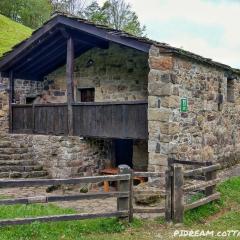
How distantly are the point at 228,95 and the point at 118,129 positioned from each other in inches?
191

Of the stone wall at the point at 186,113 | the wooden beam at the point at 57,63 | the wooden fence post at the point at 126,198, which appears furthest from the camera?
the wooden beam at the point at 57,63

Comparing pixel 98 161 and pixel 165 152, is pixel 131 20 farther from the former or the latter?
pixel 165 152

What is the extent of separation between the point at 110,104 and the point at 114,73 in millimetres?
2339

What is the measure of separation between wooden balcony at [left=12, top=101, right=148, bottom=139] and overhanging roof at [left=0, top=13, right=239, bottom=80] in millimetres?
1441

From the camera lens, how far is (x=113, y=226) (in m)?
6.72

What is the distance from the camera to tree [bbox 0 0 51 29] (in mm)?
36969

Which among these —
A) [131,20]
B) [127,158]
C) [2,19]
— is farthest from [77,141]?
[131,20]

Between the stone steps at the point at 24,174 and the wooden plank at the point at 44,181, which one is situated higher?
the wooden plank at the point at 44,181

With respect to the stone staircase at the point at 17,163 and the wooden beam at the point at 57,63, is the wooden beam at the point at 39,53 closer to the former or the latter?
the wooden beam at the point at 57,63

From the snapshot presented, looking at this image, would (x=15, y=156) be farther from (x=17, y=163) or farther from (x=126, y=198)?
(x=126, y=198)

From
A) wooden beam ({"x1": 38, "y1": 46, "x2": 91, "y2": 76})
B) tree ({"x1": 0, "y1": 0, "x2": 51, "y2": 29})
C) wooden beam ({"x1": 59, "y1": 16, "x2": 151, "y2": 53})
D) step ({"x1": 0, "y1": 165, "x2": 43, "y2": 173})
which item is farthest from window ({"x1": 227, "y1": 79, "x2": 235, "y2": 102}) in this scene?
tree ({"x1": 0, "y1": 0, "x2": 51, "y2": 29})

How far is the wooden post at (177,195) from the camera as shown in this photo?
279 inches

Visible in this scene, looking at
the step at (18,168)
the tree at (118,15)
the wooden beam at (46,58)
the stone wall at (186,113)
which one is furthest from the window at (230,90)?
the tree at (118,15)

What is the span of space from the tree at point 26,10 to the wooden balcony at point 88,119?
26249mm
